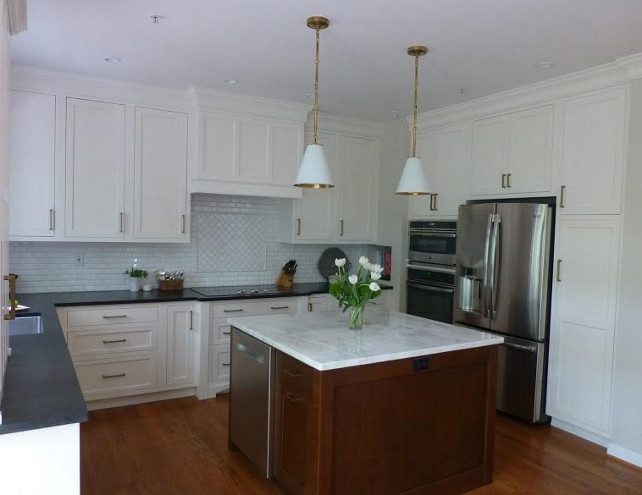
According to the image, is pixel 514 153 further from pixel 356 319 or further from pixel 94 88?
pixel 94 88

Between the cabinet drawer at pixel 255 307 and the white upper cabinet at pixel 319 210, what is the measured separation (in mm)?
694

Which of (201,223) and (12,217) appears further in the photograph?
(201,223)

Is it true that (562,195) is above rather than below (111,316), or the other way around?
above

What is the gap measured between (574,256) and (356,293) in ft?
5.81

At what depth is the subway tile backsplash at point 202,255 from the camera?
4.01 meters

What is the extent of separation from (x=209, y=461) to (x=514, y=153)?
10.2 feet

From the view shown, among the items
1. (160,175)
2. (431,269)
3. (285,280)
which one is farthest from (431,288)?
(160,175)

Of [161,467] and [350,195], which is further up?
[350,195]

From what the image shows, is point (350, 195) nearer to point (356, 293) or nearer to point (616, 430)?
point (356, 293)

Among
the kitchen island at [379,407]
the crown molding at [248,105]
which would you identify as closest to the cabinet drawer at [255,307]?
the kitchen island at [379,407]

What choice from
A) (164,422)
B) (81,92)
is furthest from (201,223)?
(164,422)

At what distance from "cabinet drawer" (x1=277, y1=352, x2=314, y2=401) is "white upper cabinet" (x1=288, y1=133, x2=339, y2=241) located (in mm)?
2385

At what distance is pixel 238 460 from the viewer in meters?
3.08

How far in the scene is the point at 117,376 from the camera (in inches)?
152
